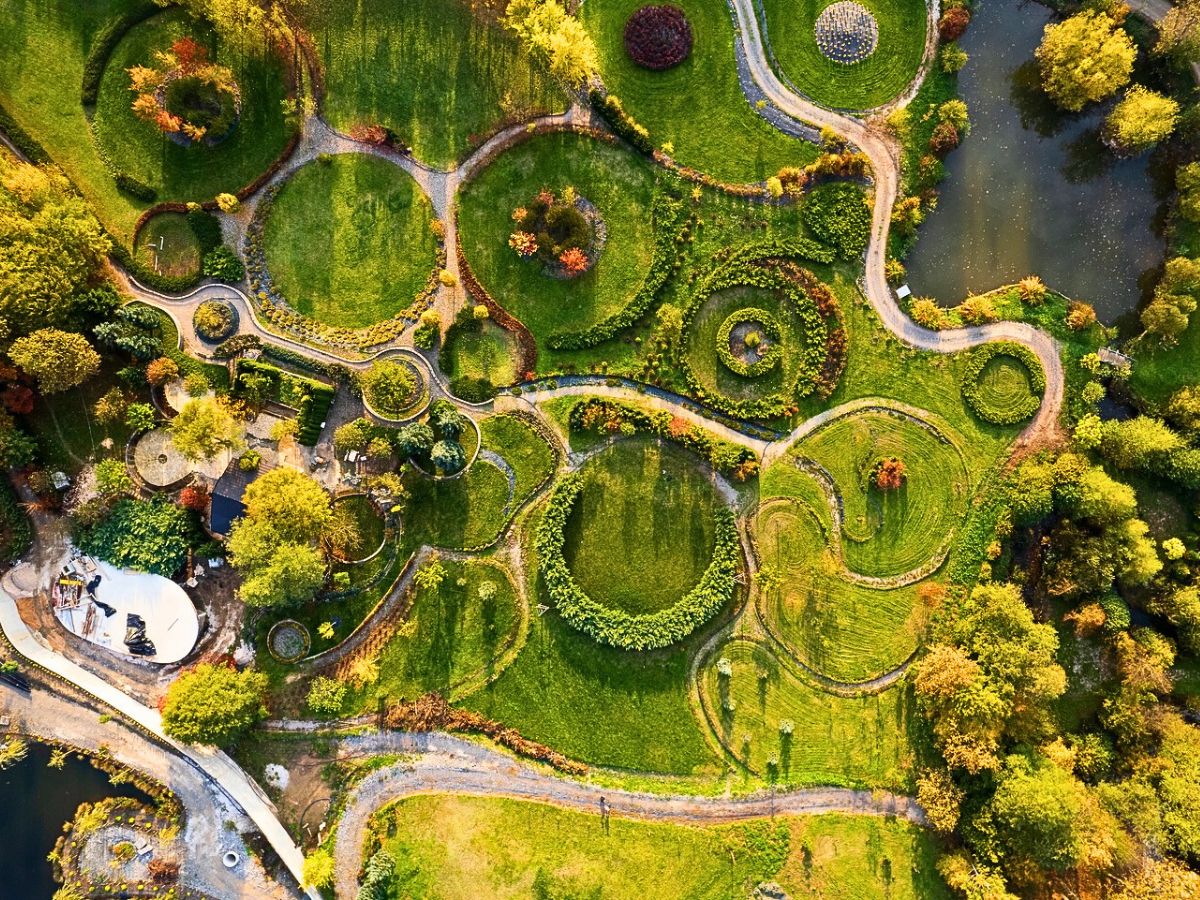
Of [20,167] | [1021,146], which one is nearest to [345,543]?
[20,167]

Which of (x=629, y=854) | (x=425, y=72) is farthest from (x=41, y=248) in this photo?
(x=629, y=854)

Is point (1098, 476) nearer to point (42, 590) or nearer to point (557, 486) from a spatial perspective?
point (557, 486)

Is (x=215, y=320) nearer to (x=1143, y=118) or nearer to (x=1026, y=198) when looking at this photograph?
(x=1026, y=198)

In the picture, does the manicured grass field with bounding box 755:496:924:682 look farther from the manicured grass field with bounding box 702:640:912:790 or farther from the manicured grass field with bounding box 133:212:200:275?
the manicured grass field with bounding box 133:212:200:275

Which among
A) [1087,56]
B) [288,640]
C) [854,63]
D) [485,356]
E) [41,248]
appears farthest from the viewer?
[854,63]

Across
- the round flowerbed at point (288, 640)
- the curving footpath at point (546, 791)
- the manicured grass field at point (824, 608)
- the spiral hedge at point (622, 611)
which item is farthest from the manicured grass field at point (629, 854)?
the spiral hedge at point (622, 611)

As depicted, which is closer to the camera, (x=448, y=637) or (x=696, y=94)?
(x=448, y=637)
